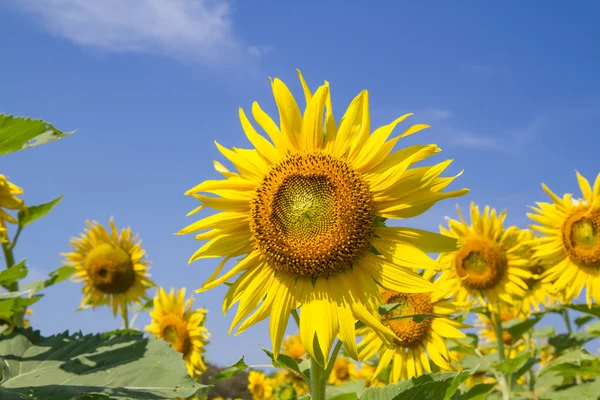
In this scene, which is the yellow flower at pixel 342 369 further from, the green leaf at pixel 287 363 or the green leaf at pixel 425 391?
the green leaf at pixel 425 391

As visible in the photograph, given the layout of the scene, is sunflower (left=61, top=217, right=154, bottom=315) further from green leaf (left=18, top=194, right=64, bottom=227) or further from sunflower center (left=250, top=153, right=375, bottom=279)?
sunflower center (left=250, top=153, right=375, bottom=279)

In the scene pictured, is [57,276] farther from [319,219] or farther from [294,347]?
[294,347]

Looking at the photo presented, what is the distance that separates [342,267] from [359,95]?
3.07 feet

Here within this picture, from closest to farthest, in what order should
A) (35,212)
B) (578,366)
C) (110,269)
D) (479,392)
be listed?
(479,392) → (35,212) → (578,366) → (110,269)

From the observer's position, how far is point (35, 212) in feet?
19.4

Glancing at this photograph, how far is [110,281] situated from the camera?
966cm

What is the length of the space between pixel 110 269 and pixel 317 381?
7171 mm

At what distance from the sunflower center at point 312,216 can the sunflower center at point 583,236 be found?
198 inches

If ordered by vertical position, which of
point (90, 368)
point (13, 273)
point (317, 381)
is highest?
point (13, 273)

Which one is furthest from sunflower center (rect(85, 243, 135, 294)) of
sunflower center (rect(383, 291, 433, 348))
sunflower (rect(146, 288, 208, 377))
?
sunflower center (rect(383, 291, 433, 348))

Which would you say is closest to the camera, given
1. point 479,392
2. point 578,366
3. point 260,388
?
point 479,392

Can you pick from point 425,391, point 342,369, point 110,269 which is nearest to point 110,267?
point 110,269

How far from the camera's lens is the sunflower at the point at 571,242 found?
7438 mm

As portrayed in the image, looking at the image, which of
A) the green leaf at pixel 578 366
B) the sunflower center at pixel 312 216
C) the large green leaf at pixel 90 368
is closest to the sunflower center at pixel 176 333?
the large green leaf at pixel 90 368
